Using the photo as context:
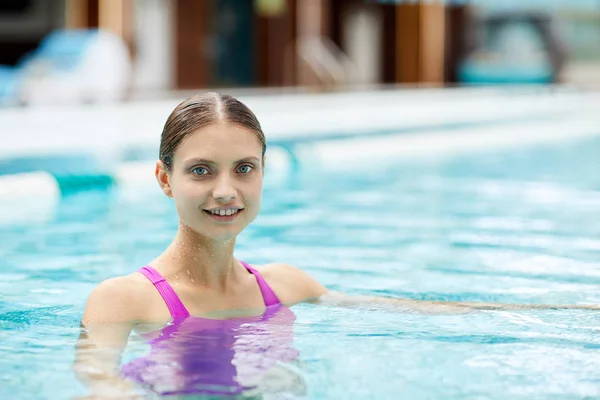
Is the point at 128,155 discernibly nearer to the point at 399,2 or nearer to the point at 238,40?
the point at 238,40

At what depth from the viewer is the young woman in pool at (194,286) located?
227 cm

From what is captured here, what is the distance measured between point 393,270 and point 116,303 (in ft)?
A: 6.30

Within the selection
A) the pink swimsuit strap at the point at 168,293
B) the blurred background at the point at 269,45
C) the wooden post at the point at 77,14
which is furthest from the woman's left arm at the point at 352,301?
the wooden post at the point at 77,14

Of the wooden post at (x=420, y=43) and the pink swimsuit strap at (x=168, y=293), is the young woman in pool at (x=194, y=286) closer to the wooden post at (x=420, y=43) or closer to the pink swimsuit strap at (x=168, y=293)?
the pink swimsuit strap at (x=168, y=293)

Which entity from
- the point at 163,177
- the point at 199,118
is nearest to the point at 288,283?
the point at 163,177

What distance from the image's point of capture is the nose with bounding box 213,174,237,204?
2279mm

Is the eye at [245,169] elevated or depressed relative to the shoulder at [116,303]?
elevated

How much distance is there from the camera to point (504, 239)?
4895 millimetres

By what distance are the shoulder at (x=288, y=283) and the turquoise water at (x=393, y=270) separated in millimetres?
45

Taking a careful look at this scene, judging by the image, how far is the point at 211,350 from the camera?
8.16ft

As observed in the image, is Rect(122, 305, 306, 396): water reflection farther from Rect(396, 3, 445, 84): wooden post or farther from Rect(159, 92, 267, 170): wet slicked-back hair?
Rect(396, 3, 445, 84): wooden post

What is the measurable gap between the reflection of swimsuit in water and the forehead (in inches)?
13.4

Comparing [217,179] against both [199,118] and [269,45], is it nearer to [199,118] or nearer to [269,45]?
[199,118]

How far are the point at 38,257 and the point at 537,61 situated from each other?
19.4 metres
